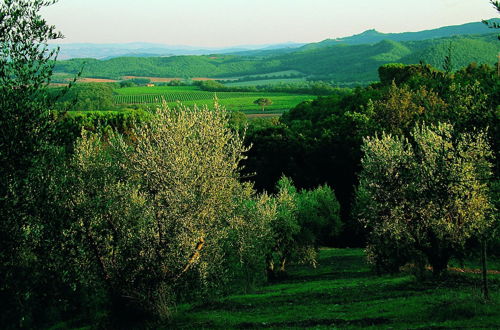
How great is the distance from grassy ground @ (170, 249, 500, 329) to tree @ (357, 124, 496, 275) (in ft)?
10.8

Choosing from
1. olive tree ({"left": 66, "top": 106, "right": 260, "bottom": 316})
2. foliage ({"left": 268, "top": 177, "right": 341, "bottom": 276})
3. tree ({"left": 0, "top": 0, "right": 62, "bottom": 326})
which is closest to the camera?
tree ({"left": 0, "top": 0, "right": 62, "bottom": 326})

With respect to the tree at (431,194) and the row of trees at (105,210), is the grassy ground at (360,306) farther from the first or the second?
the tree at (431,194)

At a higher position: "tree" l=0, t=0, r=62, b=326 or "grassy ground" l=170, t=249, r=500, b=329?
"tree" l=0, t=0, r=62, b=326

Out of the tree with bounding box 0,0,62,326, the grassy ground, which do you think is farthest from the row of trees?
the grassy ground

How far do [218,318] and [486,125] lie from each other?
20.6 m

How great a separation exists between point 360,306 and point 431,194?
29.2ft

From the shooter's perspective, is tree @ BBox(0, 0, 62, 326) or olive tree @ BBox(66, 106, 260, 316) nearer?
tree @ BBox(0, 0, 62, 326)

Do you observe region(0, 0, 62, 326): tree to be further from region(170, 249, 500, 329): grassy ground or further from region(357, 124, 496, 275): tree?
region(357, 124, 496, 275): tree

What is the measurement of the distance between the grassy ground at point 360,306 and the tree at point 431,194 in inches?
130

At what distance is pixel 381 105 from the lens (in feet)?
261

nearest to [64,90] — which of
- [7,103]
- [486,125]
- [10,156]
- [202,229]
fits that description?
[7,103]

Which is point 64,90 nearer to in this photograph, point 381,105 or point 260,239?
point 260,239

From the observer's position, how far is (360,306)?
3117 centimetres

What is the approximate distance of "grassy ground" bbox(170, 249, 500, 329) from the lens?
84.3ft
